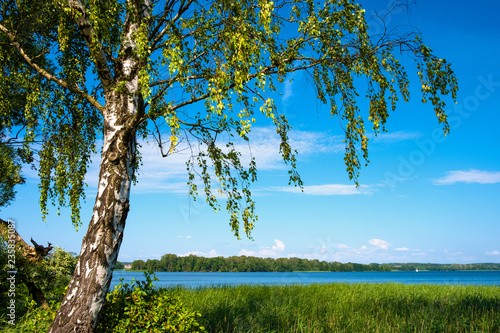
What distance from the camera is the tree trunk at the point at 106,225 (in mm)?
5766

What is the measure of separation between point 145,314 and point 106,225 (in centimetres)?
167

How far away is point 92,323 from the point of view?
19.1ft

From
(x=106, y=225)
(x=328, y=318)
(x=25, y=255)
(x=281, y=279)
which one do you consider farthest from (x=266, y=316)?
(x=281, y=279)

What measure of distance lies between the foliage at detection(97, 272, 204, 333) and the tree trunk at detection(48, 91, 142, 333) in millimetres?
304

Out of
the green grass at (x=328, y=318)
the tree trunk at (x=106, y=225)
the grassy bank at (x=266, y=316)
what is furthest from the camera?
the green grass at (x=328, y=318)

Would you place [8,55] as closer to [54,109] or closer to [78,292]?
[54,109]

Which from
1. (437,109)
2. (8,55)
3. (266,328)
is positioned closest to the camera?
(437,109)

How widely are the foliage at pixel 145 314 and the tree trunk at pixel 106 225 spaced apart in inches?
12.0

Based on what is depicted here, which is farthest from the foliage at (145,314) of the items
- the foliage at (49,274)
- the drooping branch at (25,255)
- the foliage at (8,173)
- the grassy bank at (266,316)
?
the foliage at (8,173)

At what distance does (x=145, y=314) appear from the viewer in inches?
235

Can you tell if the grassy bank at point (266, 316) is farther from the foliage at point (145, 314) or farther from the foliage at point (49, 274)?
the foliage at point (49, 274)

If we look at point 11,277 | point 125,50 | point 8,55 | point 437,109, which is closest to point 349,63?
point 437,109

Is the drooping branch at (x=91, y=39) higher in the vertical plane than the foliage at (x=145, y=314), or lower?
higher

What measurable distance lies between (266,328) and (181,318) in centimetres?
245
